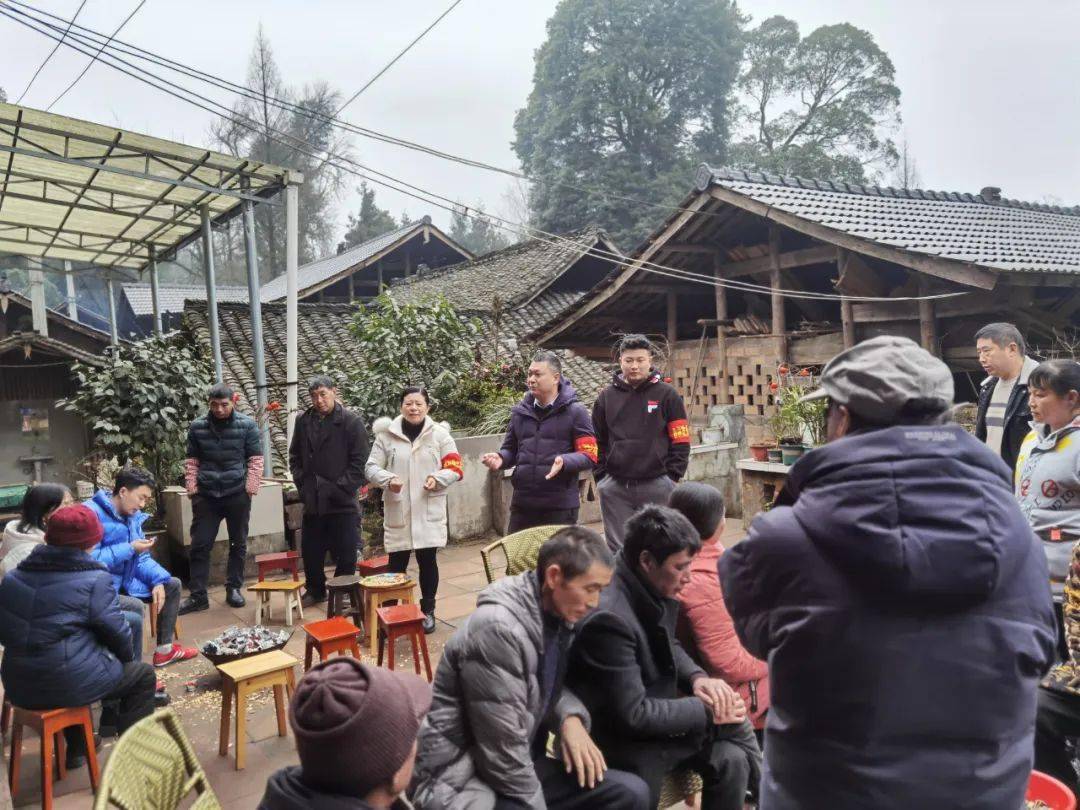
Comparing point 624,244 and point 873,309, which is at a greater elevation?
point 624,244

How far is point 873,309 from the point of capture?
7930mm

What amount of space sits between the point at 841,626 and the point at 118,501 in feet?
12.9

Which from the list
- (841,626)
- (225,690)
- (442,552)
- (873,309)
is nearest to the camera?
(841,626)

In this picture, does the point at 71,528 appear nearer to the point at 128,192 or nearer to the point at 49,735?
the point at 49,735

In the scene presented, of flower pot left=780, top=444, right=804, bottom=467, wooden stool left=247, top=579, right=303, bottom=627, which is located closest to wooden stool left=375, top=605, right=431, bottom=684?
wooden stool left=247, top=579, right=303, bottom=627

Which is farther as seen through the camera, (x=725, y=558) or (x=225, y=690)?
(x=225, y=690)

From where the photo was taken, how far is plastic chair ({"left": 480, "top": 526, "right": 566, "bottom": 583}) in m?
3.66

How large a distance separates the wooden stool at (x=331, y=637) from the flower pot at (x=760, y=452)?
170 inches

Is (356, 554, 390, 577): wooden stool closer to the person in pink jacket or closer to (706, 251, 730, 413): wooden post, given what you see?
the person in pink jacket

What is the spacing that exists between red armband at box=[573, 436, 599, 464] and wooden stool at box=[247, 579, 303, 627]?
204 centimetres

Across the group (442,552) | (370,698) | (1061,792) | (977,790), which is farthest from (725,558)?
(442,552)

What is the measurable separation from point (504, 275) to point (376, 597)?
13.4 meters

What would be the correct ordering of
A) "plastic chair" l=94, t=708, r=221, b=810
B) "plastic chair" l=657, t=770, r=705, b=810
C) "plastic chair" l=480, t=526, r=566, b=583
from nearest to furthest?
"plastic chair" l=94, t=708, r=221, b=810, "plastic chair" l=657, t=770, r=705, b=810, "plastic chair" l=480, t=526, r=566, b=583

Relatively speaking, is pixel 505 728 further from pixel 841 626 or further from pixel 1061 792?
pixel 1061 792
